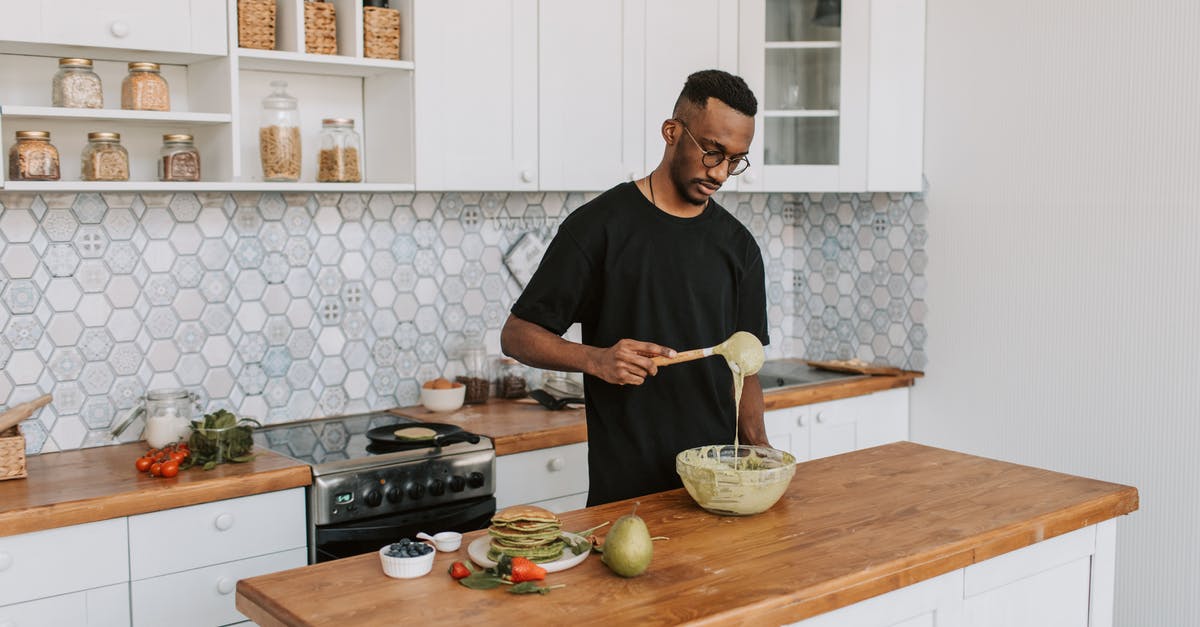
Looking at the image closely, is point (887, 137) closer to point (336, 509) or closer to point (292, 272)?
point (292, 272)

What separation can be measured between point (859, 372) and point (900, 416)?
23 cm

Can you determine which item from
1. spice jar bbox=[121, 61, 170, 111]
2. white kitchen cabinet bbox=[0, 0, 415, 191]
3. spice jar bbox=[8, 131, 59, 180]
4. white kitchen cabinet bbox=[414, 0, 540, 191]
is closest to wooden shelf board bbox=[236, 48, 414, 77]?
white kitchen cabinet bbox=[0, 0, 415, 191]

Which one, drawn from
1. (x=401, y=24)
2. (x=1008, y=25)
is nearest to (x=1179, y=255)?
(x=1008, y=25)

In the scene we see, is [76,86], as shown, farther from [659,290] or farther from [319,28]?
[659,290]

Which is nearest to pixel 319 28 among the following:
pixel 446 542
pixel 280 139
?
pixel 280 139

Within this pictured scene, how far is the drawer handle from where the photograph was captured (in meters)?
2.81

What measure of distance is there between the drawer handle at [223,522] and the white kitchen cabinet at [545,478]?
0.79 meters

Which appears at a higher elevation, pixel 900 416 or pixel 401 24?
pixel 401 24

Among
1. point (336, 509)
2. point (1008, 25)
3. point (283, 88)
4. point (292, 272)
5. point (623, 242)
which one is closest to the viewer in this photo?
point (623, 242)

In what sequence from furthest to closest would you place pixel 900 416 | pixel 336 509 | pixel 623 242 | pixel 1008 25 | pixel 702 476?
pixel 900 416
pixel 1008 25
pixel 336 509
pixel 623 242
pixel 702 476

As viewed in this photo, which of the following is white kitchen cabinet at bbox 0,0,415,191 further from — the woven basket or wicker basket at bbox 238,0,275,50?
the woven basket

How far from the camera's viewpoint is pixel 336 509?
2971 millimetres

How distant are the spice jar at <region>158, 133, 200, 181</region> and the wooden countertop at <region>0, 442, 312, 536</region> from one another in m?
0.77

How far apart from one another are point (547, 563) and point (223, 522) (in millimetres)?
1204
